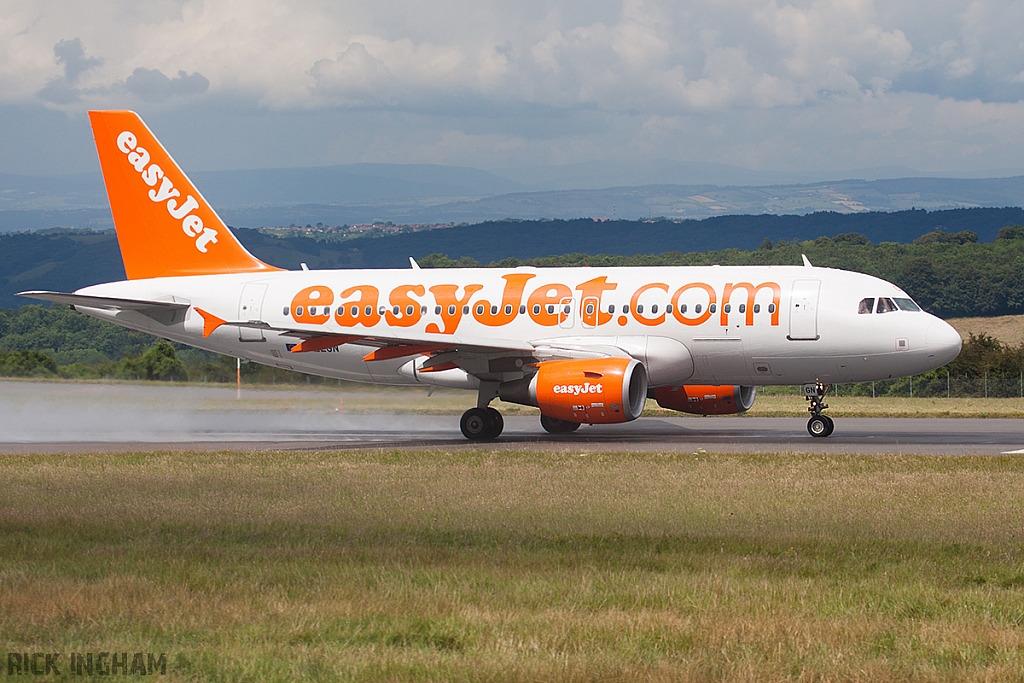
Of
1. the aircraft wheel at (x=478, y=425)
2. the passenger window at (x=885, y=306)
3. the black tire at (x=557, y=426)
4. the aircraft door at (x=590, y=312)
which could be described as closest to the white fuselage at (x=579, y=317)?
the aircraft door at (x=590, y=312)

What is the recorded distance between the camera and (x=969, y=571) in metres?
10.2

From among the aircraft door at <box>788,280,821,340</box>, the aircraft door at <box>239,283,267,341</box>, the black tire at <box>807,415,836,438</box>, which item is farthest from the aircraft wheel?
the black tire at <box>807,415,836,438</box>

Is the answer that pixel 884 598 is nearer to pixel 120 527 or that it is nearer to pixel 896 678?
pixel 896 678

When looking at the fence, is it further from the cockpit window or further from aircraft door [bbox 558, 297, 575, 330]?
aircraft door [bbox 558, 297, 575, 330]

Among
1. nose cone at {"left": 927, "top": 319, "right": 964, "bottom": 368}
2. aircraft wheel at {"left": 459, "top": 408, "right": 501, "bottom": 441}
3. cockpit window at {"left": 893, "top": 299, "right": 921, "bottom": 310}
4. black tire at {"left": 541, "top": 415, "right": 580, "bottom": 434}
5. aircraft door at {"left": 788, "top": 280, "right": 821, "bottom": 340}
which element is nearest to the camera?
nose cone at {"left": 927, "top": 319, "right": 964, "bottom": 368}

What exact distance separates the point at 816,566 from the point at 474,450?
13.2m

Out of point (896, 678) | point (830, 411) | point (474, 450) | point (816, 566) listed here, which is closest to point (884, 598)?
point (816, 566)

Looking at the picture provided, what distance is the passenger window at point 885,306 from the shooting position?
25.1m

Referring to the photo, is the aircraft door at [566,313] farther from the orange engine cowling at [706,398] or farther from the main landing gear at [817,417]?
the main landing gear at [817,417]

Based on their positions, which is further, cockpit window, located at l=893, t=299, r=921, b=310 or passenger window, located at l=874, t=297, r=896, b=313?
cockpit window, located at l=893, t=299, r=921, b=310

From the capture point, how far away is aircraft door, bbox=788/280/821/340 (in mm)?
25078

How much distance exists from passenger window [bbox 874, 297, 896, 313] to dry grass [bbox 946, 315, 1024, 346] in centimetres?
6177

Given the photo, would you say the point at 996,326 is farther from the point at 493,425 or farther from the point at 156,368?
the point at 493,425

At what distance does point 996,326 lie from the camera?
294 ft
